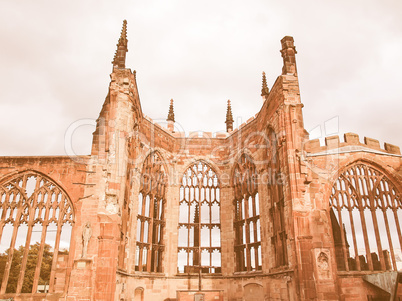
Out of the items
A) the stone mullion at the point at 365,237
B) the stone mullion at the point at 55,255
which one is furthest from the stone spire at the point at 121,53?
the stone mullion at the point at 365,237

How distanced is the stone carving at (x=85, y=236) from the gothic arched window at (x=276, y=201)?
892 cm

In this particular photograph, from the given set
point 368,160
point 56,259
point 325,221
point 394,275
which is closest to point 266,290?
point 325,221

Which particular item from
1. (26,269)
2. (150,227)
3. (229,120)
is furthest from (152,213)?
(26,269)

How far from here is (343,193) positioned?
51.9 ft

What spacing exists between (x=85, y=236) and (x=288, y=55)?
13.2m

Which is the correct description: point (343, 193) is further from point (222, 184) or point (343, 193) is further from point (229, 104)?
point (229, 104)

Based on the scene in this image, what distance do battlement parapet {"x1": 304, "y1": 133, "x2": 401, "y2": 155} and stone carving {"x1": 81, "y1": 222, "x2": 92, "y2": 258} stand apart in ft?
34.6

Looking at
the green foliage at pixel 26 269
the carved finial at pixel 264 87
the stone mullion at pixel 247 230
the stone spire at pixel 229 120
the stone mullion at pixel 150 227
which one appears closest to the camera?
the stone mullion at pixel 150 227

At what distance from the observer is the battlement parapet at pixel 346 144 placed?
16344 millimetres

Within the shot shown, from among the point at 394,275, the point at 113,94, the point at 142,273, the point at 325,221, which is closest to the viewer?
the point at 394,275

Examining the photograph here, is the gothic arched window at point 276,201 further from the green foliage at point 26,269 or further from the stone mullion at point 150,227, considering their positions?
the green foliage at point 26,269

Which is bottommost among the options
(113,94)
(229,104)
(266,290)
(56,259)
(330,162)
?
(266,290)

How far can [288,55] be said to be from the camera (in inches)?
694

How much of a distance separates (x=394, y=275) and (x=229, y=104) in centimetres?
1683
